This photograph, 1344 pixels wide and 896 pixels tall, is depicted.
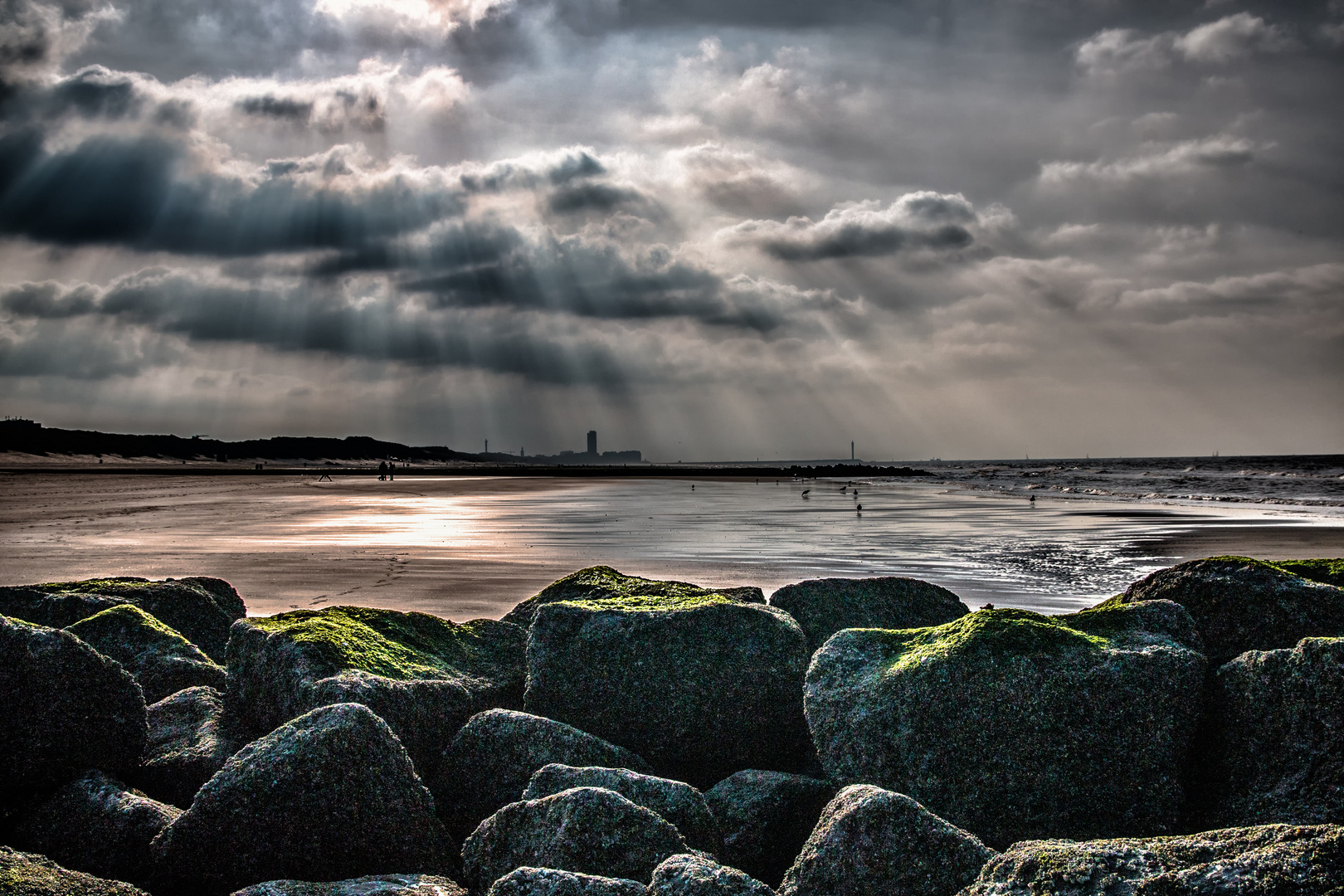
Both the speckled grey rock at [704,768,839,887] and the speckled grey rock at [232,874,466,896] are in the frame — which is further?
the speckled grey rock at [704,768,839,887]

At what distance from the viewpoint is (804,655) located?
17.8 ft

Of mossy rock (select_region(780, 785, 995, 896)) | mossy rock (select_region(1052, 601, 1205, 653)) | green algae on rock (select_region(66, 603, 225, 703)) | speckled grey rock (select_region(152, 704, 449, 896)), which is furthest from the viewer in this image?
green algae on rock (select_region(66, 603, 225, 703))

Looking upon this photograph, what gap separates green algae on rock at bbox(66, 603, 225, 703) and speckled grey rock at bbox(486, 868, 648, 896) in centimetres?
387

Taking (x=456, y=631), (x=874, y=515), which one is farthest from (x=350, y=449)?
(x=456, y=631)

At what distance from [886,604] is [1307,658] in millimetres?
2909

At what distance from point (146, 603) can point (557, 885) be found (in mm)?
5607

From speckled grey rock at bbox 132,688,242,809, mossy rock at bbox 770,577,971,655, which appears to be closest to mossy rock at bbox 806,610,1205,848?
mossy rock at bbox 770,577,971,655

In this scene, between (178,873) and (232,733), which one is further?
(232,733)

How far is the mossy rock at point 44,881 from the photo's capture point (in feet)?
10.3

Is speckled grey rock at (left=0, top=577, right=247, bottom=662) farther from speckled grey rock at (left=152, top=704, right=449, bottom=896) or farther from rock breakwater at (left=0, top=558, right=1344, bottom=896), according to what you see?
speckled grey rock at (left=152, top=704, right=449, bottom=896)

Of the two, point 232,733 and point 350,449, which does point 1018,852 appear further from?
point 350,449

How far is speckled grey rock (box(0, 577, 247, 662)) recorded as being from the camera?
6.81 m

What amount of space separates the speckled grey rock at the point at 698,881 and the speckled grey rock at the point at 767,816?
0.89 metres

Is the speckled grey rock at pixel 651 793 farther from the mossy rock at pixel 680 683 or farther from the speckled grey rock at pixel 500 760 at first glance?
the mossy rock at pixel 680 683
